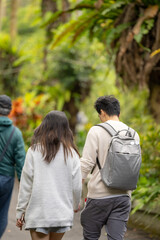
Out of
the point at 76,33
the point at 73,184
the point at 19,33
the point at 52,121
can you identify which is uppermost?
the point at 19,33

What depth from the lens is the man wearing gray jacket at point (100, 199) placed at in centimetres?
362

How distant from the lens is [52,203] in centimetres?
322

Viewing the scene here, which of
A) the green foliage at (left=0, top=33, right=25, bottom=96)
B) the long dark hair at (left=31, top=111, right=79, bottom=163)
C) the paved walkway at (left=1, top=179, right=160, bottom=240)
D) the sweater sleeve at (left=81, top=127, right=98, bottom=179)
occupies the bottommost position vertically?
the paved walkway at (left=1, top=179, right=160, bottom=240)

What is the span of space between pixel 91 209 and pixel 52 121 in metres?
0.95

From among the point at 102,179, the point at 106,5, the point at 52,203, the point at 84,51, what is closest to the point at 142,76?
the point at 106,5

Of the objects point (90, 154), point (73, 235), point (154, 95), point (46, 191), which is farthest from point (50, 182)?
point (154, 95)

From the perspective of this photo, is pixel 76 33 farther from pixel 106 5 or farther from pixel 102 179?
pixel 102 179

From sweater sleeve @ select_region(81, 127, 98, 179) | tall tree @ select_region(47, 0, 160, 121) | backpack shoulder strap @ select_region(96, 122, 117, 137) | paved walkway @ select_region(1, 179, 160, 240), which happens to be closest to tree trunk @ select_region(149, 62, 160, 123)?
tall tree @ select_region(47, 0, 160, 121)

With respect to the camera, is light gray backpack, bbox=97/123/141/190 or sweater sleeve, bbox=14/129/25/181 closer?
light gray backpack, bbox=97/123/141/190

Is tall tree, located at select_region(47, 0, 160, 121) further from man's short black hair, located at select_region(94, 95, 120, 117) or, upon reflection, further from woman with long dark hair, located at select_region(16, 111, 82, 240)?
woman with long dark hair, located at select_region(16, 111, 82, 240)

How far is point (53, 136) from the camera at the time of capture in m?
3.32

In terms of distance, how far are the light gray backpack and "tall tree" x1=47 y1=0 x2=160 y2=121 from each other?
3.10 metres

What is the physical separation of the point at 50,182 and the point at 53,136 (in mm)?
392

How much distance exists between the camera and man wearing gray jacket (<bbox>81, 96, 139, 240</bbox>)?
362 centimetres
